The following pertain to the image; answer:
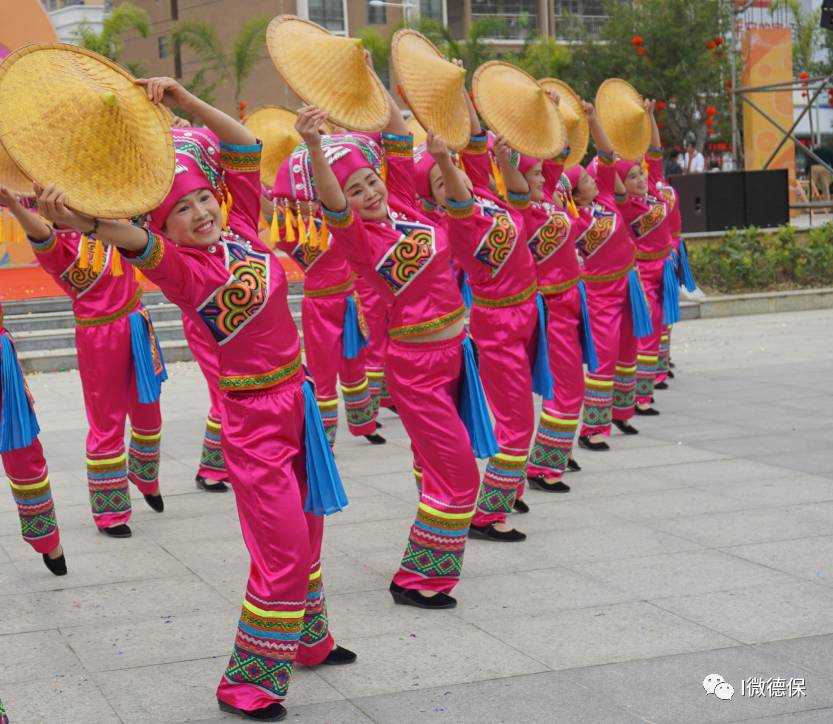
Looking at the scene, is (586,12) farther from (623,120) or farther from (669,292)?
(623,120)

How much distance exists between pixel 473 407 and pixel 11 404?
72.3 inches

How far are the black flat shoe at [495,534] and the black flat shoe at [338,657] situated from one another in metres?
1.63

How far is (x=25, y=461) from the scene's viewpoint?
5.51 metres

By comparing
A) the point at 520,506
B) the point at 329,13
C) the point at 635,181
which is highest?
the point at 329,13

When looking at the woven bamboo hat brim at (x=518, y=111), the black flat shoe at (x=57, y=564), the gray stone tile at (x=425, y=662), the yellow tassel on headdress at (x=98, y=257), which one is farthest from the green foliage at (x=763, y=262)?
the gray stone tile at (x=425, y=662)

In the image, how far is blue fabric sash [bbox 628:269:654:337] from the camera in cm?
809

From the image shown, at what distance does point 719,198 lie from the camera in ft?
55.4

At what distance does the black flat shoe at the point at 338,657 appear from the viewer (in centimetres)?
434

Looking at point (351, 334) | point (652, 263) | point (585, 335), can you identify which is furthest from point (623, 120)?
point (351, 334)

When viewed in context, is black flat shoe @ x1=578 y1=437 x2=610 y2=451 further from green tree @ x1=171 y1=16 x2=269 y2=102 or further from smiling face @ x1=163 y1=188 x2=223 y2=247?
green tree @ x1=171 y1=16 x2=269 y2=102

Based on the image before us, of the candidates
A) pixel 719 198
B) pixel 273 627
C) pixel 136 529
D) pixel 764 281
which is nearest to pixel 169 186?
pixel 273 627

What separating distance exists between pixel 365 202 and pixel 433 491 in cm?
112

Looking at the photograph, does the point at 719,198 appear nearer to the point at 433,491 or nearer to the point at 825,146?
the point at 433,491

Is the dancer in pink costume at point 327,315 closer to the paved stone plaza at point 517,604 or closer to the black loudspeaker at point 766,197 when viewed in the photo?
the paved stone plaza at point 517,604
